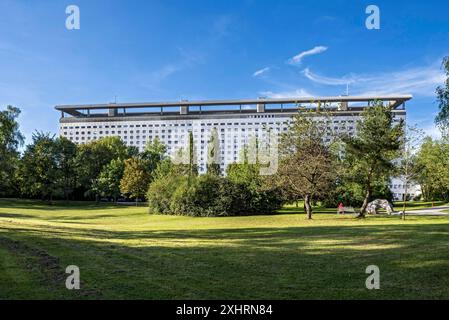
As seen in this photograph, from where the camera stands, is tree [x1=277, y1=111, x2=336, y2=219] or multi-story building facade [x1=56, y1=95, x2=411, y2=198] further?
multi-story building facade [x1=56, y1=95, x2=411, y2=198]

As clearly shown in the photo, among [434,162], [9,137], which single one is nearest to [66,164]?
[9,137]

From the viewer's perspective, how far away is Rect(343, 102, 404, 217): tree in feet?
102

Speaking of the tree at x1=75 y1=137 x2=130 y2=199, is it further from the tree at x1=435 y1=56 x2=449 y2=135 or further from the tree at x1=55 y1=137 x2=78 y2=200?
the tree at x1=435 y1=56 x2=449 y2=135

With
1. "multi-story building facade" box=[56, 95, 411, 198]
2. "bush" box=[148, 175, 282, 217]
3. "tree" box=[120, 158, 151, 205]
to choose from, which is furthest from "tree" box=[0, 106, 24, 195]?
"multi-story building facade" box=[56, 95, 411, 198]

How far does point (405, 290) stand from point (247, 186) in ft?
109

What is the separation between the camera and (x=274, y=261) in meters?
11.7

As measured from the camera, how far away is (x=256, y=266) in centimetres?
1089

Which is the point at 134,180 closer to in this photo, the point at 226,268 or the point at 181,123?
the point at 226,268

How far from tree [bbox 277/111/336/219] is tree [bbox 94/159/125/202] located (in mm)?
46976

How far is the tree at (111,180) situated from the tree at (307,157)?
47.0 metres
